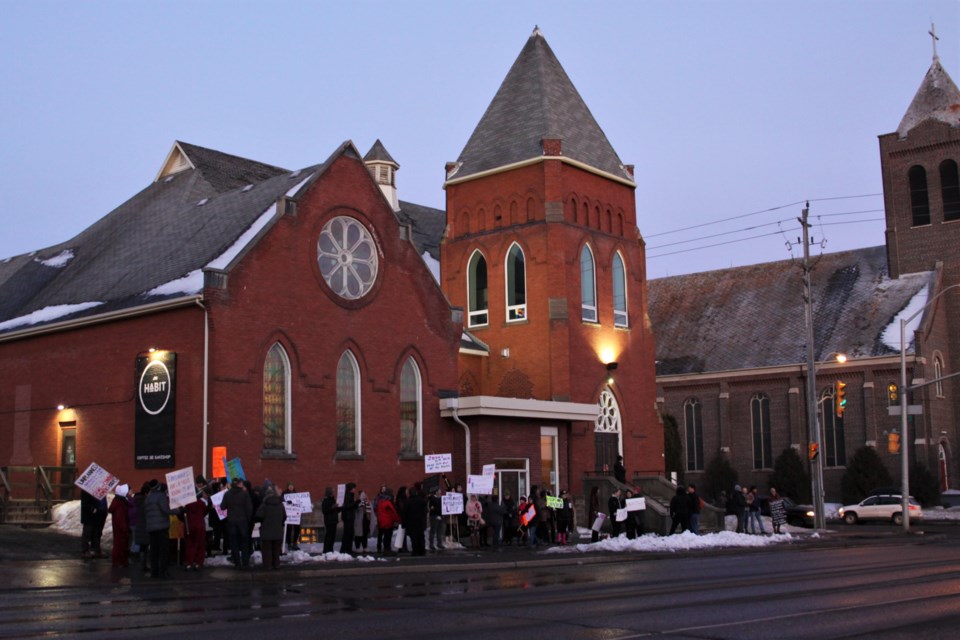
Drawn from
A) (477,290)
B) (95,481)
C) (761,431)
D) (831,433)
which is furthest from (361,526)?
(761,431)

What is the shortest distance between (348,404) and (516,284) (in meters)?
11.5

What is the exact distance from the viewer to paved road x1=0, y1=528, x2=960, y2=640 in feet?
39.3

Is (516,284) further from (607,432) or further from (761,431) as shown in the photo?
(761,431)

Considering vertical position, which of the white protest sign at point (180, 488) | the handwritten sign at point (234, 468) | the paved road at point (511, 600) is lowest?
the paved road at point (511, 600)

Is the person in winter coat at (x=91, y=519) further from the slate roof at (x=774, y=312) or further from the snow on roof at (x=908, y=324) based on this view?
the snow on roof at (x=908, y=324)

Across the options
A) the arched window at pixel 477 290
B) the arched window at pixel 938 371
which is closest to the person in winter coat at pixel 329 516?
the arched window at pixel 477 290

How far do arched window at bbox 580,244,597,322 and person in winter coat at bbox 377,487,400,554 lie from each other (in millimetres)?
15726

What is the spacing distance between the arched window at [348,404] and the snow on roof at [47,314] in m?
7.20

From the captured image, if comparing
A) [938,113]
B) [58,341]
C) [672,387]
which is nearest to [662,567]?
[58,341]

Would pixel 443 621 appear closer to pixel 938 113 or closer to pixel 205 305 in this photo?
pixel 205 305

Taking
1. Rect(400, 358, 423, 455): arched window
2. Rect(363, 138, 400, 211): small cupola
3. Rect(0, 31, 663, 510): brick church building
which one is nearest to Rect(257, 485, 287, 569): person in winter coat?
Rect(0, 31, 663, 510): brick church building

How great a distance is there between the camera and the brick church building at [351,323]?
28.6 meters

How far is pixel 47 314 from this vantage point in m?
32.7

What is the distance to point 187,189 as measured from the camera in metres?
38.9
